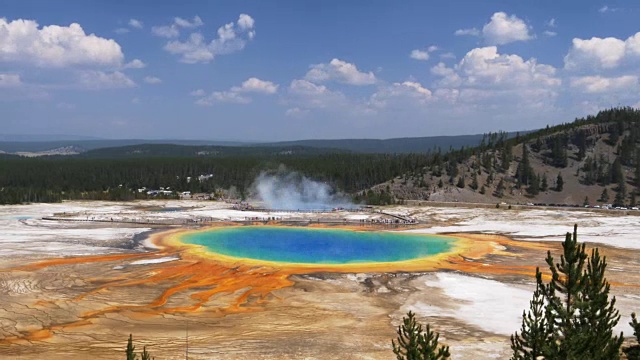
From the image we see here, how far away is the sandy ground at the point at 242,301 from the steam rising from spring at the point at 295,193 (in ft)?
143

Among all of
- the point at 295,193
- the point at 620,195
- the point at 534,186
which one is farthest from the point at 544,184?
the point at 295,193

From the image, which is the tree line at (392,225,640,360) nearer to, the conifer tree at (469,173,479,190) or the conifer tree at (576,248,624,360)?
the conifer tree at (576,248,624,360)

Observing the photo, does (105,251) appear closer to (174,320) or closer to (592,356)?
(174,320)

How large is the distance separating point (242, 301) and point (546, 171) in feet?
314

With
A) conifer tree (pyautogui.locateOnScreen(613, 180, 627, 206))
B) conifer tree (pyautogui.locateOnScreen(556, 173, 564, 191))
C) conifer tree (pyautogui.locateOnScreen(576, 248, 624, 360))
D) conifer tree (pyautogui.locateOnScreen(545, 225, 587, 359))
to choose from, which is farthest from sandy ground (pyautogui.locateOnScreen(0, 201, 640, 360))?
conifer tree (pyautogui.locateOnScreen(556, 173, 564, 191))

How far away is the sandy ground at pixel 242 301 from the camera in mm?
22297

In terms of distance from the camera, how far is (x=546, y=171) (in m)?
110

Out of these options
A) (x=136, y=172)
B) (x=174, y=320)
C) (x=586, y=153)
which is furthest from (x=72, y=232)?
(x=586, y=153)

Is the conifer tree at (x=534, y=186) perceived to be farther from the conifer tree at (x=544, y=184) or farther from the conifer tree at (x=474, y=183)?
the conifer tree at (x=474, y=183)

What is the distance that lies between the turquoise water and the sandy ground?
4.74 meters

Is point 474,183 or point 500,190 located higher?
point 474,183

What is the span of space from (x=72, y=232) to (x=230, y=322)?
37.9 m

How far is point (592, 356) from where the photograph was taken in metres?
12.6

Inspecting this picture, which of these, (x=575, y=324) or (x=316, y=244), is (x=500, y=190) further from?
(x=575, y=324)
